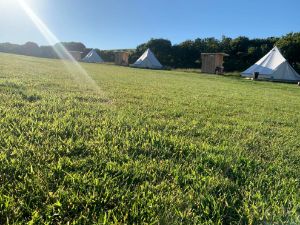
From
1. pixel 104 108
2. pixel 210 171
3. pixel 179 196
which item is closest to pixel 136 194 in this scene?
pixel 179 196

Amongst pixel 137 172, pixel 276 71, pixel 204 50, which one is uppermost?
pixel 204 50

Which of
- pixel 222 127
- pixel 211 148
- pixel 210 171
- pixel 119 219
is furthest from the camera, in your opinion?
pixel 222 127

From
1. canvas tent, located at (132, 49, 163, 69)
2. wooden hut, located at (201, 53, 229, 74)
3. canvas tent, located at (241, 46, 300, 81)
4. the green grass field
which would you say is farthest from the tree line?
the green grass field

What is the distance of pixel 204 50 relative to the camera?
176ft

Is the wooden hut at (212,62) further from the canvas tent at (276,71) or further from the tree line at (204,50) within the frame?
the canvas tent at (276,71)

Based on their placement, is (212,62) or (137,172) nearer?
(137,172)

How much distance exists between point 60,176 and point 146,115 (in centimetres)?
259

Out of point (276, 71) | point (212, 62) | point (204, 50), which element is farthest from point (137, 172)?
point (204, 50)

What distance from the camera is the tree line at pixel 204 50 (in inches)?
1636

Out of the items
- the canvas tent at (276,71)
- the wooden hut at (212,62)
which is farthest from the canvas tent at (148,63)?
the canvas tent at (276,71)

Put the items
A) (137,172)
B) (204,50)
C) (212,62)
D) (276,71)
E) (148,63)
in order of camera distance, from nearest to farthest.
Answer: (137,172)
(276,71)
(212,62)
(148,63)
(204,50)

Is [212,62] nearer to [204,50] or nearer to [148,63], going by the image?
[148,63]

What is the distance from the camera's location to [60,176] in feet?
6.81

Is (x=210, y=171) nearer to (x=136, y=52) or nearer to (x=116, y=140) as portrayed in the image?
(x=116, y=140)
